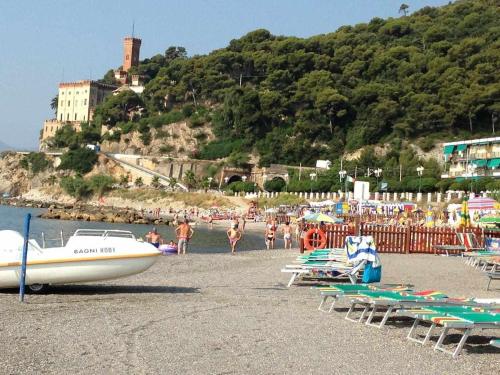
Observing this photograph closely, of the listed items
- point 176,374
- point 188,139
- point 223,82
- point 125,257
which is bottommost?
point 176,374

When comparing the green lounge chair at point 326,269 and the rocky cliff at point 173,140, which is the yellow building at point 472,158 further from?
the green lounge chair at point 326,269

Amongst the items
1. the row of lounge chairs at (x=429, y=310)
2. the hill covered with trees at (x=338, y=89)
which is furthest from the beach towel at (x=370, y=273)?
the hill covered with trees at (x=338, y=89)

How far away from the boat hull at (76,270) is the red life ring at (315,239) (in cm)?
988

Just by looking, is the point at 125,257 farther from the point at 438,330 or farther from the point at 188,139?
the point at 188,139

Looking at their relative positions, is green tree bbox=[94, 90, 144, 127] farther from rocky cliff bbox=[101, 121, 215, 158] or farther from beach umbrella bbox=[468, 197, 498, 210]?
beach umbrella bbox=[468, 197, 498, 210]

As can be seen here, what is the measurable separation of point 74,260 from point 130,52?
445ft

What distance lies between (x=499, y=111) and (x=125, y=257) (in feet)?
226

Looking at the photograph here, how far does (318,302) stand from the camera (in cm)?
1129

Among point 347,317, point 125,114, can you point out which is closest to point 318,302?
point 347,317

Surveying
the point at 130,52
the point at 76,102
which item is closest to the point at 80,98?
the point at 76,102

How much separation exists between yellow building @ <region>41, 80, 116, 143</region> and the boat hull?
389 feet

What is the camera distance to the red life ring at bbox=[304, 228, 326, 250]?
21016mm

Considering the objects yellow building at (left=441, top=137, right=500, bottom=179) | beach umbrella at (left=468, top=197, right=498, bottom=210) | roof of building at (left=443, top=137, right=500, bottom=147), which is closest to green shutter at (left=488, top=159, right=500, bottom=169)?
yellow building at (left=441, top=137, right=500, bottom=179)

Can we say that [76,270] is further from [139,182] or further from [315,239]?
[139,182]
